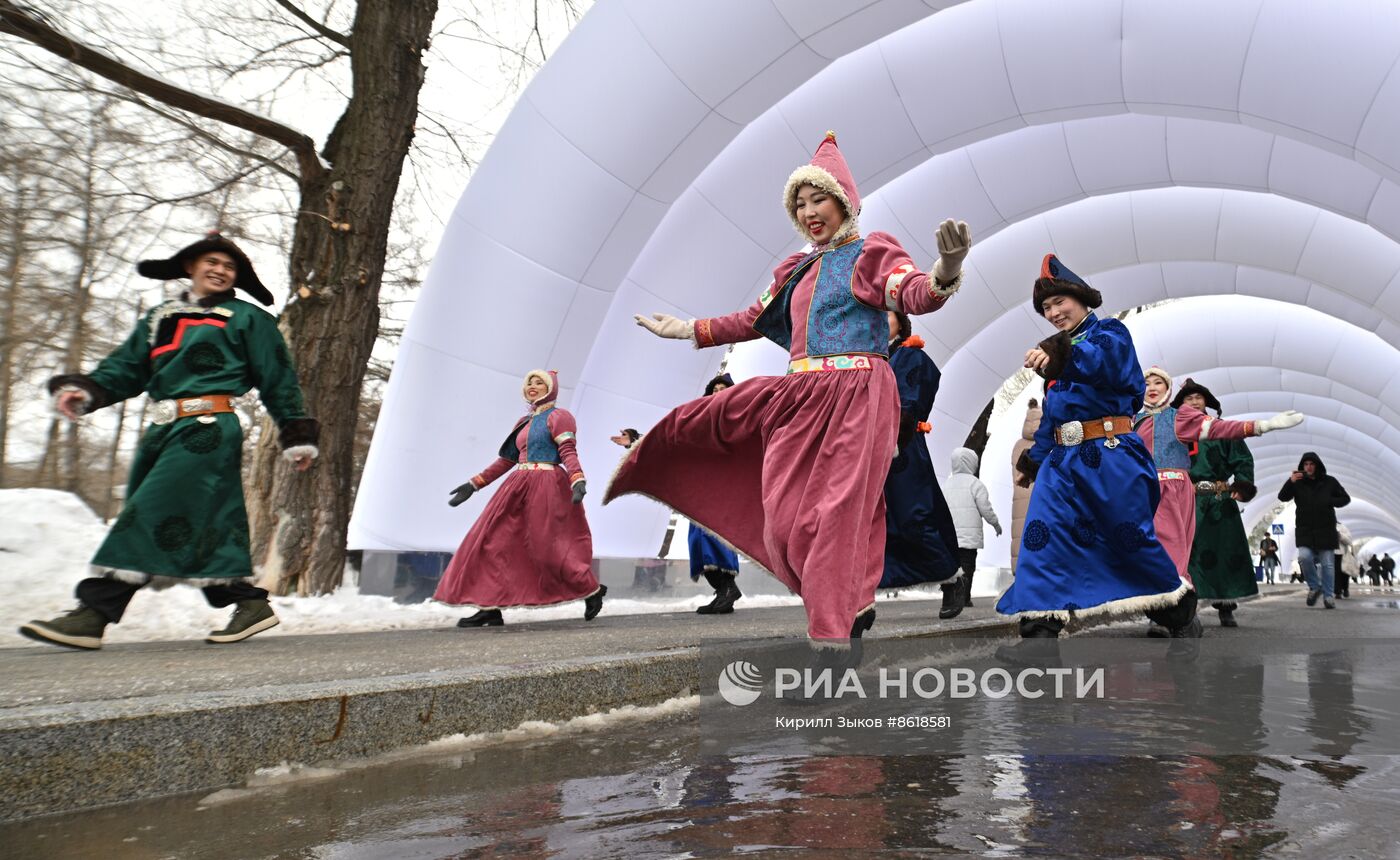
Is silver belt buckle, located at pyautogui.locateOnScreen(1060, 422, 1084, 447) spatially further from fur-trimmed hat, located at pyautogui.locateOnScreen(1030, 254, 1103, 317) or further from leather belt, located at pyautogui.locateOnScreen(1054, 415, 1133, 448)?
fur-trimmed hat, located at pyautogui.locateOnScreen(1030, 254, 1103, 317)

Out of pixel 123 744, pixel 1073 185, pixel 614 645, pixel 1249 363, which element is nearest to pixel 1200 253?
pixel 1073 185

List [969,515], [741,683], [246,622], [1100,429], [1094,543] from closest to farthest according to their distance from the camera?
[741,683] → [246,622] → [1094,543] → [1100,429] → [969,515]

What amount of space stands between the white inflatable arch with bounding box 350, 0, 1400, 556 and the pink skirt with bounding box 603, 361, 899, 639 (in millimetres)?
5205

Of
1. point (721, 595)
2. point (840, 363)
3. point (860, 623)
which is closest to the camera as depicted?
point (860, 623)

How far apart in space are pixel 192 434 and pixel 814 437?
2.55m

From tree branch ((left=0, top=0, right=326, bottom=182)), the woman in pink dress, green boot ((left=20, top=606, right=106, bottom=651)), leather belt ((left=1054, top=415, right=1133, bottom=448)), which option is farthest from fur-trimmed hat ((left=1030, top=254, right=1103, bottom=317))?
tree branch ((left=0, top=0, right=326, bottom=182))

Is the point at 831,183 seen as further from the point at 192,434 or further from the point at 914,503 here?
the point at 914,503

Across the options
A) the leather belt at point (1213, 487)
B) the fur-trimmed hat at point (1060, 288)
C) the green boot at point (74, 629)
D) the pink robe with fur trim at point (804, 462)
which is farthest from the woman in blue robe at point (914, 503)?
the green boot at point (74, 629)

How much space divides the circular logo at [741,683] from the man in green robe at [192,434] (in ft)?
6.64

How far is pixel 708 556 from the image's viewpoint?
8961 mm

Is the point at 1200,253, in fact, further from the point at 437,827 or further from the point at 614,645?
the point at 437,827

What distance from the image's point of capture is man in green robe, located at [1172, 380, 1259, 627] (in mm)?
8188

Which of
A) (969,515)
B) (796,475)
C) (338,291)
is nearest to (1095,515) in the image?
(796,475)

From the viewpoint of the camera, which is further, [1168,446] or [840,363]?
[1168,446]
